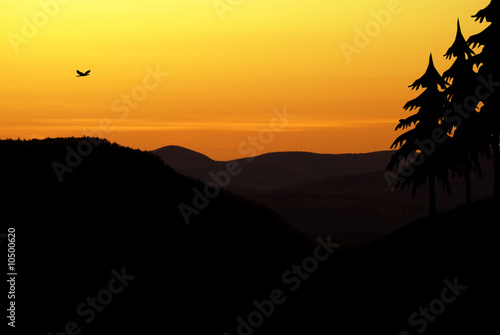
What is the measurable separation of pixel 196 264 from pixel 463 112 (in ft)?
59.6

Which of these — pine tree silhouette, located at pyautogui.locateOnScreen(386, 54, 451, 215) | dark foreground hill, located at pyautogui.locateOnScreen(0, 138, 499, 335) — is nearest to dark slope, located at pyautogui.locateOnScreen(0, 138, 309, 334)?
dark foreground hill, located at pyautogui.locateOnScreen(0, 138, 499, 335)

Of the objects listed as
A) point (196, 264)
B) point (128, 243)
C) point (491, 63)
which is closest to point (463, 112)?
point (491, 63)

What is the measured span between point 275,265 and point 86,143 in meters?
14.6

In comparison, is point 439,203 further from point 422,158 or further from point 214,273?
point 214,273

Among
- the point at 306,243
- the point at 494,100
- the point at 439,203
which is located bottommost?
the point at 439,203

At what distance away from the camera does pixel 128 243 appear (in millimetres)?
36500

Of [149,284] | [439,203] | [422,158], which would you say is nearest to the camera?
[149,284]

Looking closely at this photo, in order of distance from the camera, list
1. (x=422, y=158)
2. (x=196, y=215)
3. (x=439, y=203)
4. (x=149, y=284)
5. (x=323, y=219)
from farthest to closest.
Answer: (x=439, y=203) → (x=323, y=219) → (x=422, y=158) → (x=196, y=215) → (x=149, y=284)

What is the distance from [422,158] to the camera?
4522cm

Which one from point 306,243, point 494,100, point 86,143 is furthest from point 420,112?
point 86,143

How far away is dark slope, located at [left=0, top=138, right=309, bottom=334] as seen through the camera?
32531 millimetres

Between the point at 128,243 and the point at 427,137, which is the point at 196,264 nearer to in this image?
the point at 128,243

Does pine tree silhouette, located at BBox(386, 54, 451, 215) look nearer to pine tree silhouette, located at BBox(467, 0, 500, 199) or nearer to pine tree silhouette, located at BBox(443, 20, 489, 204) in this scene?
pine tree silhouette, located at BBox(443, 20, 489, 204)

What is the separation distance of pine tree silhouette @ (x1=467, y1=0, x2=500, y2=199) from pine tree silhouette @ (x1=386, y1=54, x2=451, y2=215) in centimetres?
706
